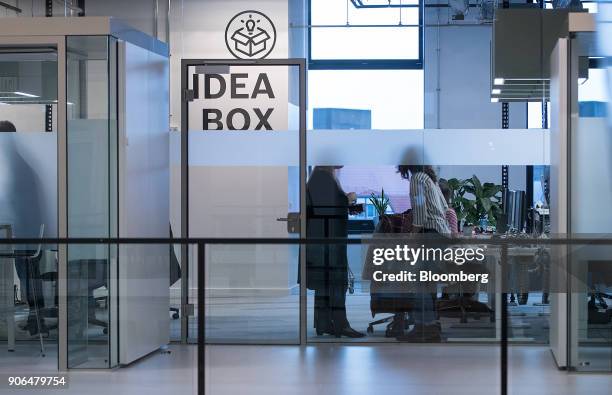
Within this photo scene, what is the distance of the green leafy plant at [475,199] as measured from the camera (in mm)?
7980

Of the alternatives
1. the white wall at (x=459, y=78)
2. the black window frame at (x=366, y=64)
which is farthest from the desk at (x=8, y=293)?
the white wall at (x=459, y=78)

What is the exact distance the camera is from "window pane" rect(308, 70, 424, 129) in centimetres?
820

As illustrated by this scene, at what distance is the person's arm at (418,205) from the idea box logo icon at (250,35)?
158cm

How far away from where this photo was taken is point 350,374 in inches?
245

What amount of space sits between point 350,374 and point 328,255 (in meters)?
1.46

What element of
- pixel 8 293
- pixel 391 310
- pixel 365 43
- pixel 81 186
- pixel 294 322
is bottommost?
pixel 294 322

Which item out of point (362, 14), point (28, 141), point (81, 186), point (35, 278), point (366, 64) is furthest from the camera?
point (362, 14)

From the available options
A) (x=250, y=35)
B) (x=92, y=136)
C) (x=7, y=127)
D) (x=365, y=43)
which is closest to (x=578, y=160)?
(x=365, y=43)

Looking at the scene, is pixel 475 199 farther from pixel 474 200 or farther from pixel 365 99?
pixel 365 99

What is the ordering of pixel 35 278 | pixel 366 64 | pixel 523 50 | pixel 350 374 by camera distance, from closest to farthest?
pixel 350 374, pixel 35 278, pixel 523 50, pixel 366 64

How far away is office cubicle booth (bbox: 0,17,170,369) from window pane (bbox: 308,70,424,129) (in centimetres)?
135

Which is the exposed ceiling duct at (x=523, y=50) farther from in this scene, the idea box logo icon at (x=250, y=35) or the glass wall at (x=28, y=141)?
the glass wall at (x=28, y=141)

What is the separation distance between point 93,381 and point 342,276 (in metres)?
1.97

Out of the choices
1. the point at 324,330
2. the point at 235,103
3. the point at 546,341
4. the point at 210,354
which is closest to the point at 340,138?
the point at 235,103
